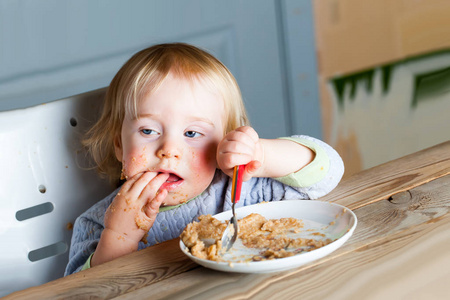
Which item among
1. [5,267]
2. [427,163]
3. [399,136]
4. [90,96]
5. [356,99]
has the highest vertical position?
[90,96]

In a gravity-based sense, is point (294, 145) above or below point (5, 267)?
above

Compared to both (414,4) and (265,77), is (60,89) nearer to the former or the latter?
(265,77)

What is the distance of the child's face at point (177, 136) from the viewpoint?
103cm

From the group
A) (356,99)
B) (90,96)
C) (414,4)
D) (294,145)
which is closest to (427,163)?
(294,145)

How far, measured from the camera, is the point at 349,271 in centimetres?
70

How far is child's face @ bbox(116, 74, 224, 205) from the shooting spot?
103 cm

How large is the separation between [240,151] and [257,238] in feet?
0.60

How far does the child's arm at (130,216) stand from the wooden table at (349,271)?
0.58 feet

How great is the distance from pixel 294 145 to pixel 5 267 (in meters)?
0.61

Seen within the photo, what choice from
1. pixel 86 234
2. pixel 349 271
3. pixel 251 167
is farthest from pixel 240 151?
pixel 86 234


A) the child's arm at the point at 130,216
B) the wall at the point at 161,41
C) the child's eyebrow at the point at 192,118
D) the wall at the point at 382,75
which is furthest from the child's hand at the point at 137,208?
the wall at the point at 382,75

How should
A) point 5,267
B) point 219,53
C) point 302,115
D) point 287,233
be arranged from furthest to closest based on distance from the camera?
point 302,115
point 219,53
point 5,267
point 287,233

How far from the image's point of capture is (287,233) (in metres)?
0.84

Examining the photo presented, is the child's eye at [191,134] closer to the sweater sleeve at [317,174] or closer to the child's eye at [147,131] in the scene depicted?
the child's eye at [147,131]
